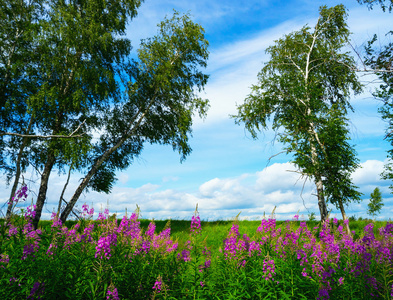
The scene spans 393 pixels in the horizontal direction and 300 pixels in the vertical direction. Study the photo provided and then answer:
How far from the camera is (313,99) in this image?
585 inches

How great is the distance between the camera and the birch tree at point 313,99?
562 inches

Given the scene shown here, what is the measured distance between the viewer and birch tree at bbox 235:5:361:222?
1427 cm

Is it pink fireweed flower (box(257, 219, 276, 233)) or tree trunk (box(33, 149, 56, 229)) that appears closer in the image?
pink fireweed flower (box(257, 219, 276, 233))

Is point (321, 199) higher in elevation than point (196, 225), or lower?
higher

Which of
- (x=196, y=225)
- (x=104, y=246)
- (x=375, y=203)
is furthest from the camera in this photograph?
(x=375, y=203)

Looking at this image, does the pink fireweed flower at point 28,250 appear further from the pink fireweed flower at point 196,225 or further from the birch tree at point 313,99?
the birch tree at point 313,99

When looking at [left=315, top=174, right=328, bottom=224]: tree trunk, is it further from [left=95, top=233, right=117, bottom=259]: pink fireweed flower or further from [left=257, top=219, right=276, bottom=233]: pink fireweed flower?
[left=95, top=233, right=117, bottom=259]: pink fireweed flower

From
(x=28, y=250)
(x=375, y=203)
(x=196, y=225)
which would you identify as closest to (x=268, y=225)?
(x=196, y=225)

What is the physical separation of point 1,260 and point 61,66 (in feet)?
42.7

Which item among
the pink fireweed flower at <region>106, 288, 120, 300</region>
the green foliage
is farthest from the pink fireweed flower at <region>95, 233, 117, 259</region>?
the green foliage

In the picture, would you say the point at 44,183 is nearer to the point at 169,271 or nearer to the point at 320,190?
the point at 169,271

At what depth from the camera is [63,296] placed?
13.4 feet

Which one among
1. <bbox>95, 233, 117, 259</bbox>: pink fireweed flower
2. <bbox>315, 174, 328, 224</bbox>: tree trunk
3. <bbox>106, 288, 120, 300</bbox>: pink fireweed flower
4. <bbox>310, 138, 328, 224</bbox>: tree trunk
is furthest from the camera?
<bbox>315, 174, 328, 224</bbox>: tree trunk

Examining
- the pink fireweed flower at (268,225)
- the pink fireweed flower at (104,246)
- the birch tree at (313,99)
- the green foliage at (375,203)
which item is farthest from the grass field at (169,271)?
the green foliage at (375,203)
